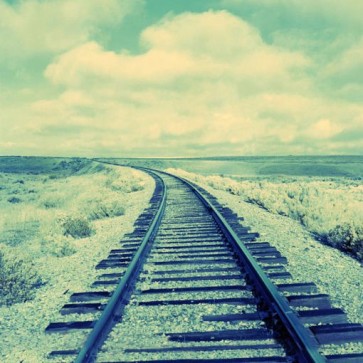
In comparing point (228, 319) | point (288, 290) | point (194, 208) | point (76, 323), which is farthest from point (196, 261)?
point (194, 208)

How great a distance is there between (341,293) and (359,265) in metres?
1.93

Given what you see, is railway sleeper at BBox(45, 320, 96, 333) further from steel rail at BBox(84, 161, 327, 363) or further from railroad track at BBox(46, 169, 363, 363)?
steel rail at BBox(84, 161, 327, 363)

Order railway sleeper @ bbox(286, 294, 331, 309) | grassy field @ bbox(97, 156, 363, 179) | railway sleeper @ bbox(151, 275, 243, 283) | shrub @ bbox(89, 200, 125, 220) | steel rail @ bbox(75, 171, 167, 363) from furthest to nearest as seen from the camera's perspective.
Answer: grassy field @ bbox(97, 156, 363, 179), shrub @ bbox(89, 200, 125, 220), railway sleeper @ bbox(151, 275, 243, 283), railway sleeper @ bbox(286, 294, 331, 309), steel rail @ bbox(75, 171, 167, 363)

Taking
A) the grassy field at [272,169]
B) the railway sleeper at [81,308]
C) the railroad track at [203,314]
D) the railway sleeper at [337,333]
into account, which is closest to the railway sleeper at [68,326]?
the railroad track at [203,314]

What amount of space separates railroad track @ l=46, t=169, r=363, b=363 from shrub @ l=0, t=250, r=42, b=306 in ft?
3.08

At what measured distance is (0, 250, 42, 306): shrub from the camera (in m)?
5.47

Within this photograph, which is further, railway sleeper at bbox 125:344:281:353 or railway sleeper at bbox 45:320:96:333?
railway sleeper at bbox 45:320:96:333

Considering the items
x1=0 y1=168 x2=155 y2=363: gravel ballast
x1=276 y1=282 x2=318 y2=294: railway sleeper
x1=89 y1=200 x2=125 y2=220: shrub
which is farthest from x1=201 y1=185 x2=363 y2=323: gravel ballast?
x1=89 y1=200 x2=125 y2=220: shrub

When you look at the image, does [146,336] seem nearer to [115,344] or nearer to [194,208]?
[115,344]

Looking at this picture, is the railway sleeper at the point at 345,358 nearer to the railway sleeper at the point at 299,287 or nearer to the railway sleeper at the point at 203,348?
the railway sleeper at the point at 203,348

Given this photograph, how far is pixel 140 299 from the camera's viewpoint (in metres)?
5.07

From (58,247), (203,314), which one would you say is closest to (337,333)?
(203,314)

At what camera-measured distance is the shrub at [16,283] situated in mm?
5469

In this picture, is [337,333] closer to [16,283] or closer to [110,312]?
[110,312]
